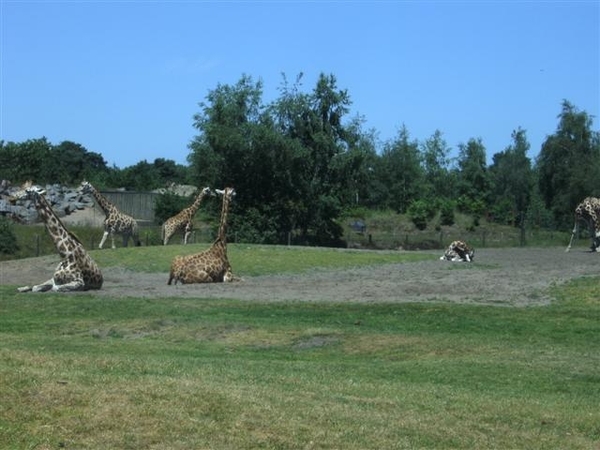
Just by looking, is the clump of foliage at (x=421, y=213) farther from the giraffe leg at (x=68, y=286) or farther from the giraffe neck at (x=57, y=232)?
the giraffe leg at (x=68, y=286)

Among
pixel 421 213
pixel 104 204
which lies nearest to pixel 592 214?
pixel 104 204

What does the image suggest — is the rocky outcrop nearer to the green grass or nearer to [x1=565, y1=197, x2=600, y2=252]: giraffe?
[x1=565, y1=197, x2=600, y2=252]: giraffe

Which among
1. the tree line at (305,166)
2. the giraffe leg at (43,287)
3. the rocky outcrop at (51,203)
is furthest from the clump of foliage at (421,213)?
the giraffe leg at (43,287)

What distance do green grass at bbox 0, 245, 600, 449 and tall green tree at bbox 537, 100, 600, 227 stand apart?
155 feet

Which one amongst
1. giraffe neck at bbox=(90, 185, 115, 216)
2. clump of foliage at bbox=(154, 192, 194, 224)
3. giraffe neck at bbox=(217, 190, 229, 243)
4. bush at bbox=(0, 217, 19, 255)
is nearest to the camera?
giraffe neck at bbox=(217, 190, 229, 243)

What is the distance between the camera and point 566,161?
77.0m

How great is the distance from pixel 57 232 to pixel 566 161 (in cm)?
5542

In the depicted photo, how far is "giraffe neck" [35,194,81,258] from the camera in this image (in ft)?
92.3

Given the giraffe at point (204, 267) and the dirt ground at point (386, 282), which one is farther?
the giraffe at point (204, 267)

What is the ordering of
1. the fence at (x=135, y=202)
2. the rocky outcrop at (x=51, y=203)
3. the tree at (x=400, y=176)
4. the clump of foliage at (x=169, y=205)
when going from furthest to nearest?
the tree at (x=400, y=176), the fence at (x=135, y=202), the clump of foliage at (x=169, y=205), the rocky outcrop at (x=51, y=203)

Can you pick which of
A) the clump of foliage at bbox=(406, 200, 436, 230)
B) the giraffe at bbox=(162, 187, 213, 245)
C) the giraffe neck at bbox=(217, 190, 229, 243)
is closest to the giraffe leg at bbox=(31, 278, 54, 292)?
the giraffe neck at bbox=(217, 190, 229, 243)

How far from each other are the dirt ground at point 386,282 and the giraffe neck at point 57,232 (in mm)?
1528

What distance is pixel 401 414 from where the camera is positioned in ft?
35.5

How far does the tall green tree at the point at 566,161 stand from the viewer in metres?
72.7
